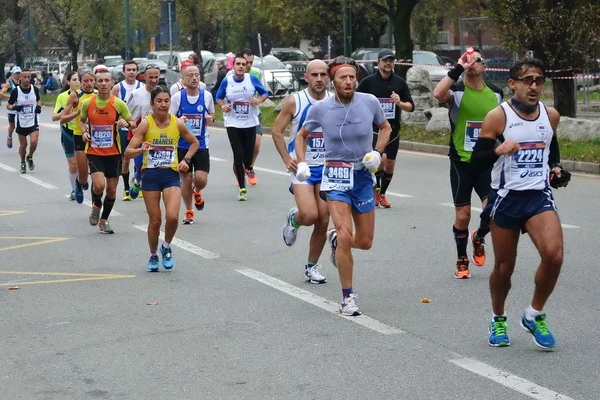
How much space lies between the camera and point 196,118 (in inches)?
562

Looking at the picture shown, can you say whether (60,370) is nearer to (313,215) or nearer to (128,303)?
(128,303)

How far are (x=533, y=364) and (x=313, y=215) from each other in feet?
9.67

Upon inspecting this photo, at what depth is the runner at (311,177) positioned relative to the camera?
31.2ft

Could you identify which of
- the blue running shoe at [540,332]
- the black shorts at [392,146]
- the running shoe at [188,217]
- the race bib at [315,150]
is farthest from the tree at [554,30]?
the blue running shoe at [540,332]

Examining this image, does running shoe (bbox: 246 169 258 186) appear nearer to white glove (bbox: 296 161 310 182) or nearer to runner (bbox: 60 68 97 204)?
runner (bbox: 60 68 97 204)

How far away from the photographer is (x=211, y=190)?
17.6 m

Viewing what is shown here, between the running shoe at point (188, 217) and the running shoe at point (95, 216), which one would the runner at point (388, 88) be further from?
the running shoe at point (95, 216)

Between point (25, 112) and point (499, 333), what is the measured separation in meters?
15.4

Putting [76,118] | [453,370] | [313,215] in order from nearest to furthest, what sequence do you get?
[453,370] < [313,215] < [76,118]

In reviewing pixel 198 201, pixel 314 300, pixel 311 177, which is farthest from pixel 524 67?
pixel 198 201

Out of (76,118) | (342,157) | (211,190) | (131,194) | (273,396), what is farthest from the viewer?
(211,190)

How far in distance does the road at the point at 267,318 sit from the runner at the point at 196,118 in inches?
17.8

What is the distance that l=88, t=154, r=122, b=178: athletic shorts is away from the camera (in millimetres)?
13266

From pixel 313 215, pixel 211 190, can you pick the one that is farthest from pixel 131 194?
pixel 313 215
